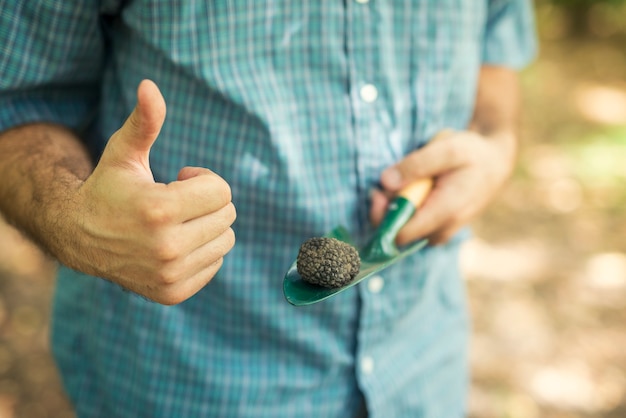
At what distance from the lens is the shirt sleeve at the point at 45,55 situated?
113cm

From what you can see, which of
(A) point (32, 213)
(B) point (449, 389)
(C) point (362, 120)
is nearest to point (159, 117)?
(A) point (32, 213)

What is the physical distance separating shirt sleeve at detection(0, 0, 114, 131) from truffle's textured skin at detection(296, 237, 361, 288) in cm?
59

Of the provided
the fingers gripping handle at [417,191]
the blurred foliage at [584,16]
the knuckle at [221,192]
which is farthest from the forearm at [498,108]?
the blurred foliage at [584,16]

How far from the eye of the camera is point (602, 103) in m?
5.44

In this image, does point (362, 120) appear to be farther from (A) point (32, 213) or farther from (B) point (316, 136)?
(A) point (32, 213)

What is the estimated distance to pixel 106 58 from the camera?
131cm

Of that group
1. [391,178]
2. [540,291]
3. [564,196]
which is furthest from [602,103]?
[391,178]

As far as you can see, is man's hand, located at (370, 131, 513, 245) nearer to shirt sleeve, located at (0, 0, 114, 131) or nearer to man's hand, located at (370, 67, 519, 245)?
man's hand, located at (370, 67, 519, 245)

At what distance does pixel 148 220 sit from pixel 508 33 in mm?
1247

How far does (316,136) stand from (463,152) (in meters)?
0.35

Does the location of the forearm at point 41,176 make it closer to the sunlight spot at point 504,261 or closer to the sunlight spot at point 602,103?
the sunlight spot at point 504,261

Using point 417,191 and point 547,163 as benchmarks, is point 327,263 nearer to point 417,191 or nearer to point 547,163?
point 417,191

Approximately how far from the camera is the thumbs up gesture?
0.84 meters

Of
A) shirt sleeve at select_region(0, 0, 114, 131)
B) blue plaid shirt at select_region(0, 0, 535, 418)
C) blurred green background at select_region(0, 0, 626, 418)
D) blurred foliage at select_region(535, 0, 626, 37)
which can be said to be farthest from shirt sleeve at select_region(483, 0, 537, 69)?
blurred foliage at select_region(535, 0, 626, 37)
